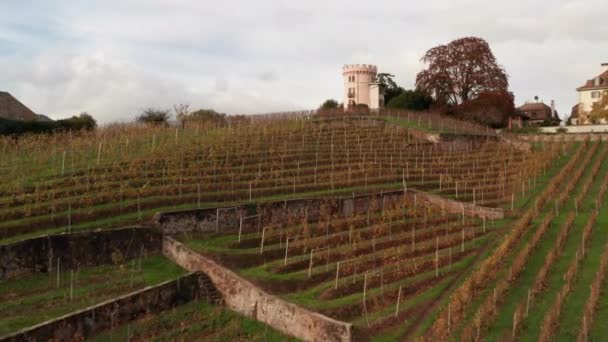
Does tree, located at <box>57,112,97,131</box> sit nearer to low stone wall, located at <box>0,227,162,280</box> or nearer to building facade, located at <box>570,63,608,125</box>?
low stone wall, located at <box>0,227,162,280</box>

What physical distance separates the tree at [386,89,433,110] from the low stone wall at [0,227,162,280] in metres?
39.0

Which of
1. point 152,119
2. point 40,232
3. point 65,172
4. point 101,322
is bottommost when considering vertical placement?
point 101,322

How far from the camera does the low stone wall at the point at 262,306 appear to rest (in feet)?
50.0

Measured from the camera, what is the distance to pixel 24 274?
1841cm

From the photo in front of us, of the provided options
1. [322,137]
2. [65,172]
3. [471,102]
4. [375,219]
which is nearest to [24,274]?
[65,172]

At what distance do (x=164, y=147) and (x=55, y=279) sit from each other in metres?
14.3

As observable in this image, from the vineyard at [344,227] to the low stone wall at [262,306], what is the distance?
15.7 inches

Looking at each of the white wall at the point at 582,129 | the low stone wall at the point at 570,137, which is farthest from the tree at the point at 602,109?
the low stone wall at the point at 570,137

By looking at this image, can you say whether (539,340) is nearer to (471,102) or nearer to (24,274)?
(24,274)

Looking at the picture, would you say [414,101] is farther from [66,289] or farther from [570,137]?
[66,289]

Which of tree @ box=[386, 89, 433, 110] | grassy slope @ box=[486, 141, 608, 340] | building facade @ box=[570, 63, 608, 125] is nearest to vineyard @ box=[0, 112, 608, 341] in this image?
grassy slope @ box=[486, 141, 608, 340]

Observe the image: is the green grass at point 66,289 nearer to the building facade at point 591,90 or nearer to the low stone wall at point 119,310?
the low stone wall at point 119,310

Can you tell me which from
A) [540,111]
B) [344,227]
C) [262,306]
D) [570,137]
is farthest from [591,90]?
[262,306]

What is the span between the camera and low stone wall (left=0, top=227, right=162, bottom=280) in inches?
722
